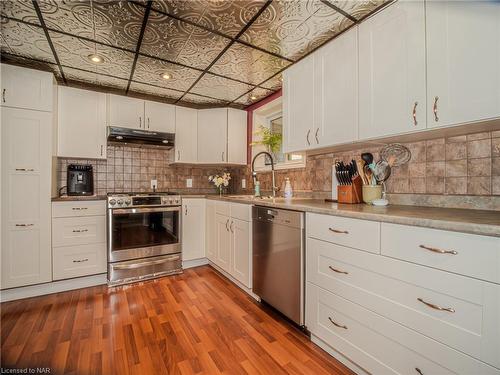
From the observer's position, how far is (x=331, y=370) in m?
1.33

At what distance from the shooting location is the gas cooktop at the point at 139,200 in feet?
8.07

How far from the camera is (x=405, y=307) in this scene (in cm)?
104

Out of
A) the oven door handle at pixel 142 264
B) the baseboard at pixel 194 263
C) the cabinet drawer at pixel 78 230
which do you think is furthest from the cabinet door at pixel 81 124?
the baseboard at pixel 194 263

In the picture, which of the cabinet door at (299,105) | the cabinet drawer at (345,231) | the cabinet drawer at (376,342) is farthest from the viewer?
the cabinet door at (299,105)

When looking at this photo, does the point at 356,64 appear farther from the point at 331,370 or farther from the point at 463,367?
the point at 331,370

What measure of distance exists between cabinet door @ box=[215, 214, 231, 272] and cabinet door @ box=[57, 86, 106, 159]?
1.59 meters

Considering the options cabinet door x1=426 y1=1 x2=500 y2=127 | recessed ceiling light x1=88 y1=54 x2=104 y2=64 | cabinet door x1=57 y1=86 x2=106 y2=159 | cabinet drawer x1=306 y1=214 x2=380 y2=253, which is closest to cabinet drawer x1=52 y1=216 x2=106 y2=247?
cabinet door x1=57 y1=86 x2=106 y2=159

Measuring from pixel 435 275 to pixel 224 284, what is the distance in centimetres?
198

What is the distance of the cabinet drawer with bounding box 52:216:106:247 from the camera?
233cm

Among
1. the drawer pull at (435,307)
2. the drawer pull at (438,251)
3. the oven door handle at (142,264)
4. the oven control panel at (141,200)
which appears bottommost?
the oven door handle at (142,264)

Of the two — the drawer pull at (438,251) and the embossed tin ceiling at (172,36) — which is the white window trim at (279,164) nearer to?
the embossed tin ceiling at (172,36)

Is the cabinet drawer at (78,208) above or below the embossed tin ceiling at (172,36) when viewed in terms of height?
below

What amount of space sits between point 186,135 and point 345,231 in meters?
2.59

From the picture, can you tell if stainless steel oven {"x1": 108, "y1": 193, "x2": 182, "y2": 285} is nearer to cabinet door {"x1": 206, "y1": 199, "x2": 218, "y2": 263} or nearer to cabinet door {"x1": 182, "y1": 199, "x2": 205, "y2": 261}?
cabinet door {"x1": 182, "y1": 199, "x2": 205, "y2": 261}
